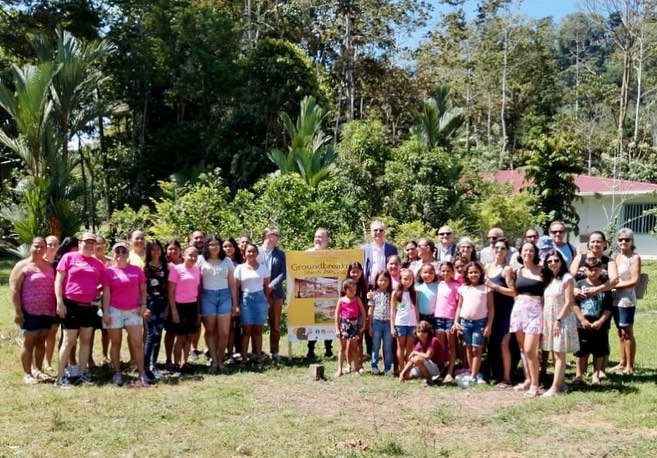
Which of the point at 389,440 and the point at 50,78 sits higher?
the point at 50,78

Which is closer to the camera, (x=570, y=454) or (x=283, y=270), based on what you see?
(x=570, y=454)

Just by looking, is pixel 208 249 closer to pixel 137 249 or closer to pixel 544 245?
pixel 137 249

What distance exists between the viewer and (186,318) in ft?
26.4

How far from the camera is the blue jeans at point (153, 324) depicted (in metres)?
7.82

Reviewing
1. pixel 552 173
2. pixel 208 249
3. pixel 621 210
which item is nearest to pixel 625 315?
pixel 208 249

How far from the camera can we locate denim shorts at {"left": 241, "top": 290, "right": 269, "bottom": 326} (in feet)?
27.5

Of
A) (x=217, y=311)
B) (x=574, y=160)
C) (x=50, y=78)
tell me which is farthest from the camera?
(x=574, y=160)

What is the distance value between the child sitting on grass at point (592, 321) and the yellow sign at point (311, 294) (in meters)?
2.86

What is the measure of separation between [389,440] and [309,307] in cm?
353

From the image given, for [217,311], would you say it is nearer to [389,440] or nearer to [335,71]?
[389,440]

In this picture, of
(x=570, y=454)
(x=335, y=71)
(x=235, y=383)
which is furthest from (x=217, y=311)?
(x=335, y=71)

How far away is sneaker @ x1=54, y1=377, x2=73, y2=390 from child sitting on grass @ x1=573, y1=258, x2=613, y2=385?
17.5ft

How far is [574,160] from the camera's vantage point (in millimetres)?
20234

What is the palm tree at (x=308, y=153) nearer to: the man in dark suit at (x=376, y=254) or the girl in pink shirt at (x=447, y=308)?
the man in dark suit at (x=376, y=254)
